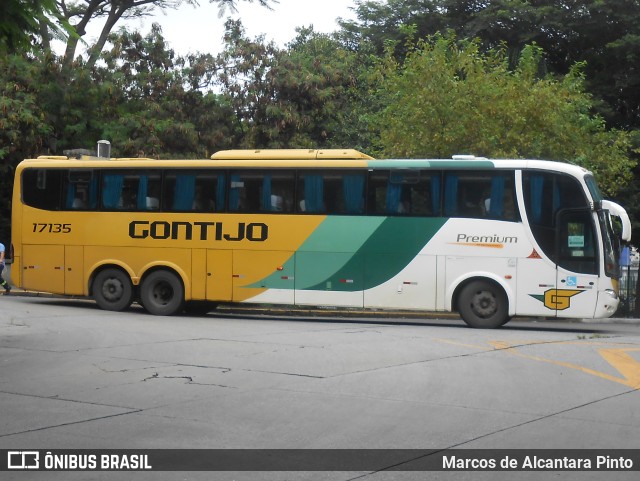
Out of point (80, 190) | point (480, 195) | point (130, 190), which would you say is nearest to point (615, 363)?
point (480, 195)

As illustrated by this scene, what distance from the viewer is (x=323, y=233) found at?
822 inches

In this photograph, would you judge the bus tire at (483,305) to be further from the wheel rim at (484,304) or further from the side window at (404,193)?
Result: the side window at (404,193)

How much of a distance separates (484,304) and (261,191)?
5.12 metres

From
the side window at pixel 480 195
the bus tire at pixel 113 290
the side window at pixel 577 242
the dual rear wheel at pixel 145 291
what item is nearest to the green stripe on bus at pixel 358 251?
the side window at pixel 480 195

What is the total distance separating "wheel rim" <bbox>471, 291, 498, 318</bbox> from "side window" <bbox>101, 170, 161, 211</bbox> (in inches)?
277

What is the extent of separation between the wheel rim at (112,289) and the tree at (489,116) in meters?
9.17

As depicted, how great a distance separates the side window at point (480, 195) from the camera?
65.4 feet

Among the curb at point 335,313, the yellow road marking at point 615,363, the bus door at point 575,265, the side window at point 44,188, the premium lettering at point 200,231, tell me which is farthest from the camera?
the curb at point 335,313

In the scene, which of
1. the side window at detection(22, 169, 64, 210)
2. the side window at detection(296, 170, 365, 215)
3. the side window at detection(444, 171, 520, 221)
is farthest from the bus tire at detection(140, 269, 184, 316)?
the side window at detection(444, 171, 520, 221)

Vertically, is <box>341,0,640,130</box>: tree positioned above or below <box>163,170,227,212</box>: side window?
above

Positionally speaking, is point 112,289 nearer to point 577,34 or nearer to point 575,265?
point 575,265

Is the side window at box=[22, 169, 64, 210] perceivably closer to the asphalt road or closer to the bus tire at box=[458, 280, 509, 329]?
the asphalt road

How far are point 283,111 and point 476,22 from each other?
293 inches

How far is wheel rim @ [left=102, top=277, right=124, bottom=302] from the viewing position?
73.4 ft
